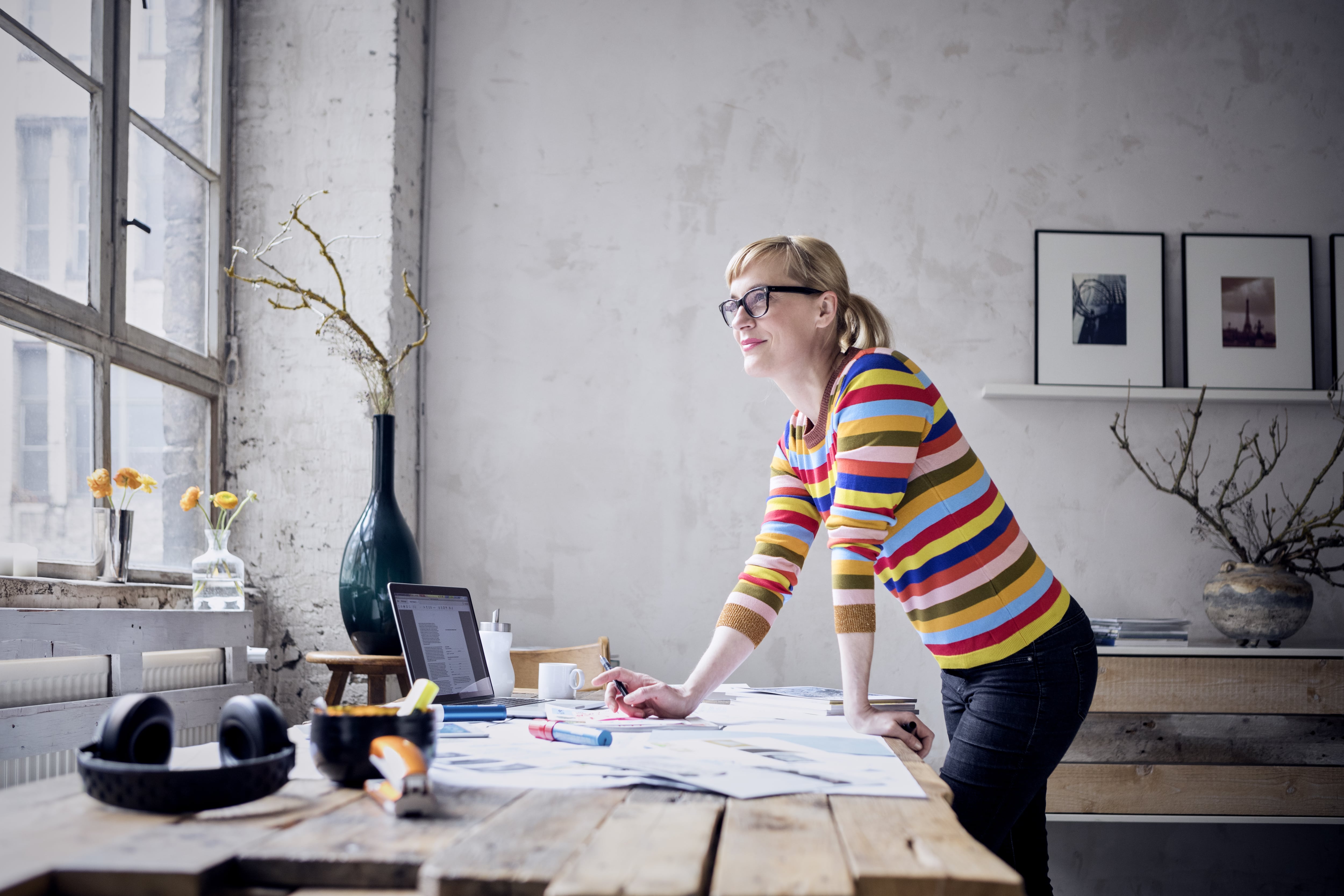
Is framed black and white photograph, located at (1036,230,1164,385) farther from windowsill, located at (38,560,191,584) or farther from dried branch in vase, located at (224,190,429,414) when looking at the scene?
windowsill, located at (38,560,191,584)

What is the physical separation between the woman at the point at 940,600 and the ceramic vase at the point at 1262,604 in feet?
5.42

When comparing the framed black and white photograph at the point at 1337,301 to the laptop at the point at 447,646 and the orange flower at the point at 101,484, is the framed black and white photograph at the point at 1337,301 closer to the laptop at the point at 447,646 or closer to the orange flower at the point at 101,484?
the laptop at the point at 447,646

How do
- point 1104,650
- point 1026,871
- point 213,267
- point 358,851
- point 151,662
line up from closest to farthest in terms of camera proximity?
1. point 358,851
2. point 1026,871
3. point 151,662
4. point 1104,650
5. point 213,267

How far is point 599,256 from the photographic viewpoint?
3.33 meters

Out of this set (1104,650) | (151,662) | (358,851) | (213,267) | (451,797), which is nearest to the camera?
(358,851)

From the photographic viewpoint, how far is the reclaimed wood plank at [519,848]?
645mm

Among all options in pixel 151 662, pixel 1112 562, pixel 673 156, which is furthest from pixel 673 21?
pixel 151 662

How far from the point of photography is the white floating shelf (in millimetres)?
3164

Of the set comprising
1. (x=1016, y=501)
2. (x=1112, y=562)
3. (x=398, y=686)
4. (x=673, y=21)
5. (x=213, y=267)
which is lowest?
(x=398, y=686)

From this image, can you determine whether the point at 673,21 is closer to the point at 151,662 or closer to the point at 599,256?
the point at 599,256

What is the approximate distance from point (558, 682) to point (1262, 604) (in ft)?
7.07

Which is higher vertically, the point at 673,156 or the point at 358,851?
the point at 673,156

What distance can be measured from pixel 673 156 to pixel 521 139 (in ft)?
1.70

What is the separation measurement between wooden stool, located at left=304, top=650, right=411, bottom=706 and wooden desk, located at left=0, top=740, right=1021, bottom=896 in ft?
4.91
